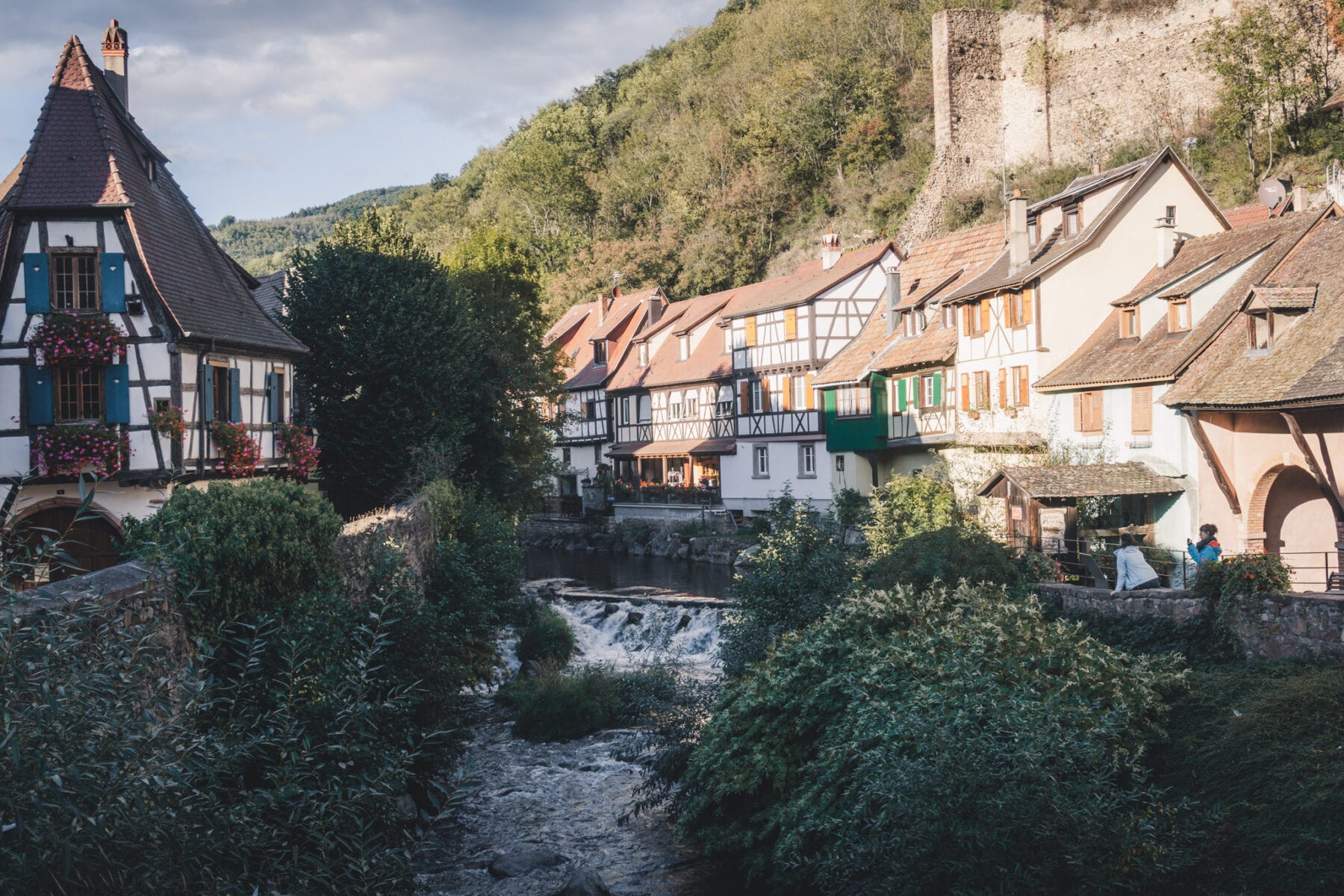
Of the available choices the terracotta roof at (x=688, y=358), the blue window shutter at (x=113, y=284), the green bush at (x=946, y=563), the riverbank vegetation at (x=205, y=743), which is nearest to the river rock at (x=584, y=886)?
the riverbank vegetation at (x=205, y=743)

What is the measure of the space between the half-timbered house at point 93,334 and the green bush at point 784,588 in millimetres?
9436

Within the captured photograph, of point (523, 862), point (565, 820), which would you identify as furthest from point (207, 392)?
point (523, 862)

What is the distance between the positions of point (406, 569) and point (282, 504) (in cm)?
303

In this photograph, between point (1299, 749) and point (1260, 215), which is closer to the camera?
point (1299, 749)

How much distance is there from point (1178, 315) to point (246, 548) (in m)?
19.1

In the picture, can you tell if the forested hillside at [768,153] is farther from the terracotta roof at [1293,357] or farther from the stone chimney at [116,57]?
the stone chimney at [116,57]

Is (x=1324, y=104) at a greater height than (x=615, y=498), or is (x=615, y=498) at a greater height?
(x=1324, y=104)

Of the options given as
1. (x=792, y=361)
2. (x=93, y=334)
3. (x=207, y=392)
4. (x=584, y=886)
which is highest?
(x=792, y=361)

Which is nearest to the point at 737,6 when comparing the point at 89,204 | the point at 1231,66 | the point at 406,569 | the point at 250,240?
the point at 1231,66

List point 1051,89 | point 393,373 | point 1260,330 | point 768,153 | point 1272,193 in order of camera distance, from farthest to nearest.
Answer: point 768,153 → point 1051,89 → point 1272,193 → point 393,373 → point 1260,330

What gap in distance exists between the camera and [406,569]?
1436 centimetres

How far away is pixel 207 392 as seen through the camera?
20.3m

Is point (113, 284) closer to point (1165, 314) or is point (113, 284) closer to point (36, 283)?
point (36, 283)

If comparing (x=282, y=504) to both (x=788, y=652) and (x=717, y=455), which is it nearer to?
(x=788, y=652)
